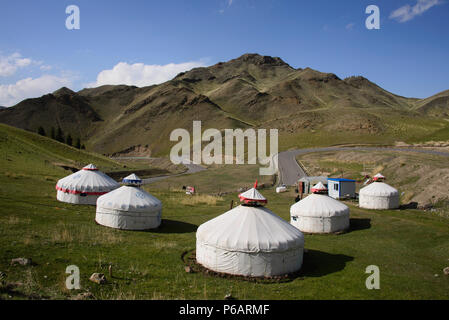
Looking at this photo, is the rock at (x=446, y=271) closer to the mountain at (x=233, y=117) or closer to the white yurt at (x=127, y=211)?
the white yurt at (x=127, y=211)

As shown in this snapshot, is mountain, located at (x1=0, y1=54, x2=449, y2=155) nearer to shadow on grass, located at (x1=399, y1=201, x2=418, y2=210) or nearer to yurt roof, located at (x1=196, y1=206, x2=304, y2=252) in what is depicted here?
shadow on grass, located at (x1=399, y1=201, x2=418, y2=210)

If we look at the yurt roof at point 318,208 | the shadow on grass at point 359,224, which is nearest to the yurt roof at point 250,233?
the yurt roof at point 318,208

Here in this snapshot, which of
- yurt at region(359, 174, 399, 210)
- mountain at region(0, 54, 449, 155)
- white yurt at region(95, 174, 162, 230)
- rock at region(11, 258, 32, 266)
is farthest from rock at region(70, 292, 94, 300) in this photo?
mountain at region(0, 54, 449, 155)

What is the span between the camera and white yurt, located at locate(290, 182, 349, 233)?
18812mm

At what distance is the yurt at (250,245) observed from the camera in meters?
11.5

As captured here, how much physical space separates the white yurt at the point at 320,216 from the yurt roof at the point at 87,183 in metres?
12.5

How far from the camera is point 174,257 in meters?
13.2

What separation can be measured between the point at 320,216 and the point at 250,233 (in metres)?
8.04

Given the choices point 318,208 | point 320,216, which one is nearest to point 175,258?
point 320,216

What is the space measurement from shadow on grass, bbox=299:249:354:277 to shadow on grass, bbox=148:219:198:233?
6825mm

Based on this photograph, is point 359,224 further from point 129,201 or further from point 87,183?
point 87,183

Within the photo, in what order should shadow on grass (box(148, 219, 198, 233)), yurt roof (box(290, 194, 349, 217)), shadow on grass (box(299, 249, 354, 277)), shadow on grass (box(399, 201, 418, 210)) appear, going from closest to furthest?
shadow on grass (box(299, 249, 354, 277)) → shadow on grass (box(148, 219, 198, 233)) → yurt roof (box(290, 194, 349, 217)) → shadow on grass (box(399, 201, 418, 210))

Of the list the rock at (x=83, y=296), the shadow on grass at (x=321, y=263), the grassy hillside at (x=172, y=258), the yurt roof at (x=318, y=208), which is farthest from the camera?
the yurt roof at (x=318, y=208)
